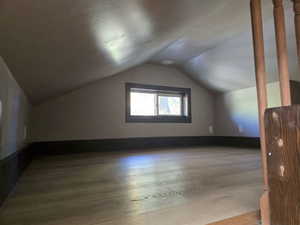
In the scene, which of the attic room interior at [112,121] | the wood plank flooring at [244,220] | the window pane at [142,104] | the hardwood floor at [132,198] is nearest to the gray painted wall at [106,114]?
the attic room interior at [112,121]

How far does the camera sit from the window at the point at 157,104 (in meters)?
3.00

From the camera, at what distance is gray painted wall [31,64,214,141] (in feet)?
8.13

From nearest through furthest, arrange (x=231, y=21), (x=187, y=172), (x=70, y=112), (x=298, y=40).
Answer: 1. (x=298, y=40)
2. (x=187, y=172)
3. (x=231, y=21)
4. (x=70, y=112)

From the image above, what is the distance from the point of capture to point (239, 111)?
3.16 meters

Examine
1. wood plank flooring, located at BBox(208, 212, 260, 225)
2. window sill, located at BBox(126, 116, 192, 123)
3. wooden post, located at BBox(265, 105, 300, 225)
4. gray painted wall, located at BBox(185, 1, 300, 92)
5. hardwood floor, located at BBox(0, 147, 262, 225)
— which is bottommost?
wood plank flooring, located at BBox(208, 212, 260, 225)

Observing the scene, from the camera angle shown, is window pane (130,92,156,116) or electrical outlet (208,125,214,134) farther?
electrical outlet (208,125,214,134)

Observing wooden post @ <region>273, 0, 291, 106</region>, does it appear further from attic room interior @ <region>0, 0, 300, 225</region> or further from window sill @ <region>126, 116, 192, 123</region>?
window sill @ <region>126, 116, 192, 123</region>

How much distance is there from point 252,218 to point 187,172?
0.69 metres

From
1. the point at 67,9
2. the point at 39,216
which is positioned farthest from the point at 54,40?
the point at 39,216

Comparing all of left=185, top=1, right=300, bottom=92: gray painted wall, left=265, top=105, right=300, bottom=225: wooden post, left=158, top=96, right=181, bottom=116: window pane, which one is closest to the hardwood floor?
left=265, top=105, right=300, bottom=225: wooden post

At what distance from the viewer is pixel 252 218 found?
0.67m

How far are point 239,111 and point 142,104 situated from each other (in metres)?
→ 1.71

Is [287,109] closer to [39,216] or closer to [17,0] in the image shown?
[17,0]

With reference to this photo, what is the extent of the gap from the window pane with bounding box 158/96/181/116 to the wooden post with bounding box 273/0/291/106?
8.46ft
